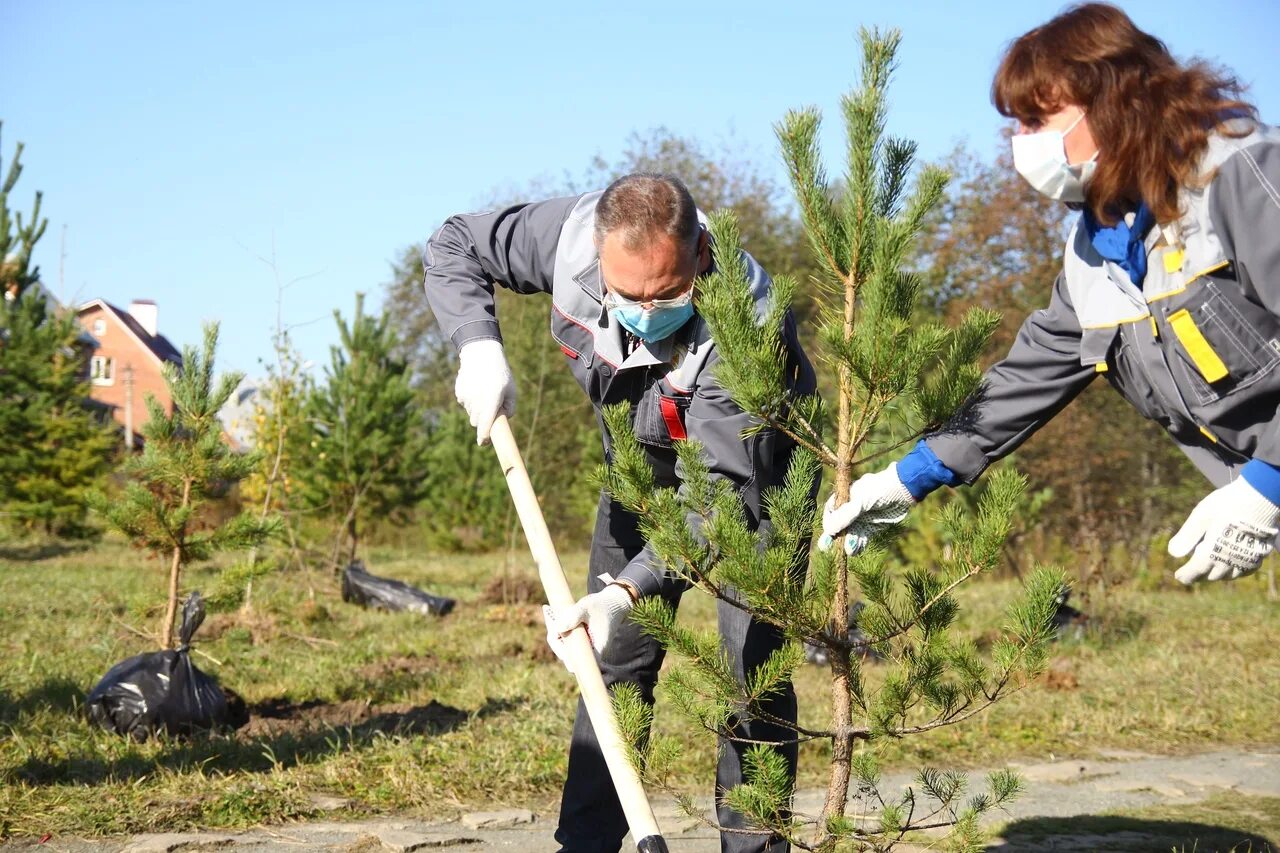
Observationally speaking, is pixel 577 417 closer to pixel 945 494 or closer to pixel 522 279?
pixel 945 494

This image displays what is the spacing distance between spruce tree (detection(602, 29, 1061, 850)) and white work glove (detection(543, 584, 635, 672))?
0.19 metres

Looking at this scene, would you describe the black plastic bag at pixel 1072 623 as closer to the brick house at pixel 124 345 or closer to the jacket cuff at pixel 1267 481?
the jacket cuff at pixel 1267 481

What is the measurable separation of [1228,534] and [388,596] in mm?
7514

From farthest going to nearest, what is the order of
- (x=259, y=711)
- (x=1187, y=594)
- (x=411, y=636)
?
(x=1187, y=594) < (x=411, y=636) < (x=259, y=711)

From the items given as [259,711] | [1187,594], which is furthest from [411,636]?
[1187,594]

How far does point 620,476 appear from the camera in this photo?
102 inches

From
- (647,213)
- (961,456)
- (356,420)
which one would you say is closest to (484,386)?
(647,213)

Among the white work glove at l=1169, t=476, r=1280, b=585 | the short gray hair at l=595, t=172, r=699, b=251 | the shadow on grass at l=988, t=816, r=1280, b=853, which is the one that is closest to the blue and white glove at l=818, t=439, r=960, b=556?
the white work glove at l=1169, t=476, r=1280, b=585

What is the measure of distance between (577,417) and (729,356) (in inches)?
685

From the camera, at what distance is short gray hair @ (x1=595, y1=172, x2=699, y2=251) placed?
2.83 metres

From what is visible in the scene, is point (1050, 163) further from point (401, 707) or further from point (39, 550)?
point (39, 550)

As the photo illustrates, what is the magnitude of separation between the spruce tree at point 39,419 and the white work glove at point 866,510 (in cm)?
1498

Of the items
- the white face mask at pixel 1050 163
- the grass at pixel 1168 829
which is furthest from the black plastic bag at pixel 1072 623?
the white face mask at pixel 1050 163

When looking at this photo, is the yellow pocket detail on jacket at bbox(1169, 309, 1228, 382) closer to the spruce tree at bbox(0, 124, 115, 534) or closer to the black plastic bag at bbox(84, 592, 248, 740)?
the black plastic bag at bbox(84, 592, 248, 740)
